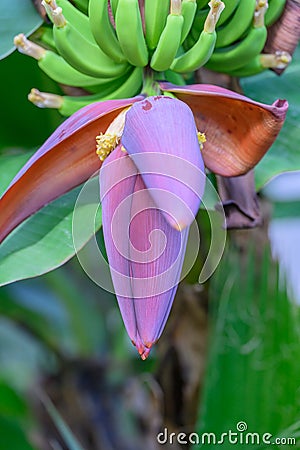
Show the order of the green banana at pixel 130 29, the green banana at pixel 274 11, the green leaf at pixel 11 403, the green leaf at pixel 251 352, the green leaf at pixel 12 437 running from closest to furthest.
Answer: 1. the green banana at pixel 130 29
2. the green banana at pixel 274 11
3. the green leaf at pixel 251 352
4. the green leaf at pixel 12 437
5. the green leaf at pixel 11 403

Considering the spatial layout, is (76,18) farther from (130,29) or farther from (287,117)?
(287,117)

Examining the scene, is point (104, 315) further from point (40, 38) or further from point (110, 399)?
point (40, 38)

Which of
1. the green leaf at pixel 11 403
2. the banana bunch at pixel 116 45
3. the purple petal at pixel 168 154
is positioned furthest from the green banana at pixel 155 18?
the green leaf at pixel 11 403

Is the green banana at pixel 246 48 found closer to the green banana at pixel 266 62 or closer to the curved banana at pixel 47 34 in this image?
the green banana at pixel 266 62

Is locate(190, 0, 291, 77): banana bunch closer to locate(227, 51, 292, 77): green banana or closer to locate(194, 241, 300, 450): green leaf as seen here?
locate(227, 51, 292, 77): green banana

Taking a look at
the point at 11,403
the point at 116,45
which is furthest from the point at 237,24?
the point at 11,403

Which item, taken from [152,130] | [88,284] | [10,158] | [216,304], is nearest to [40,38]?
[10,158]

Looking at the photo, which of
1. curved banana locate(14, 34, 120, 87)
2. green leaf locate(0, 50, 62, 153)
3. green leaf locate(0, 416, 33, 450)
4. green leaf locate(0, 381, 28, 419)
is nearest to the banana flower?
curved banana locate(14, 34, 120, 87)
